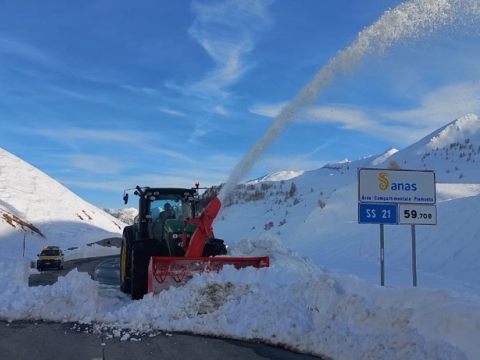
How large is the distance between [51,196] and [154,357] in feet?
266

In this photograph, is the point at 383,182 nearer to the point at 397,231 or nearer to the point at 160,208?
the point at 160,208

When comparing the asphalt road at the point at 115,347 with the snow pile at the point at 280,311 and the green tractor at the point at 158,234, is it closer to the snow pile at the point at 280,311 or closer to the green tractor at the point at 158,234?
the snow pile at the point at 280,311

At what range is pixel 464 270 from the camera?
15.1 m

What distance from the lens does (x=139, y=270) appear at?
11789 mm

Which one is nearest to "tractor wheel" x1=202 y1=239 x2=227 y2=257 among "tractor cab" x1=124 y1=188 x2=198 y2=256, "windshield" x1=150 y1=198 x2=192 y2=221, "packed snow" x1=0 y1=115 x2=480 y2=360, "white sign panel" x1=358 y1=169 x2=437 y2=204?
"tractor cab" x1=124 y1=188 x2=198 y2=256

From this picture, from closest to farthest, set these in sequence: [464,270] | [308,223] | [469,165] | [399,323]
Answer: [399,323], [464,270], [308,223], [469,165]

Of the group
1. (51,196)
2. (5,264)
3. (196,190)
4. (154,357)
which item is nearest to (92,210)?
(51,196)

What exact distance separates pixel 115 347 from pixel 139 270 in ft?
12.7

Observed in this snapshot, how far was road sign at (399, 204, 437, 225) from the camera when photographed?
12.3 m

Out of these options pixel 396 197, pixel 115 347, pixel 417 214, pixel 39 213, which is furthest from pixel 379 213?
pixel 39 213

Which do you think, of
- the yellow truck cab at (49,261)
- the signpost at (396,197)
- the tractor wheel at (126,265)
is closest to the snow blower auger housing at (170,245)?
the tractor wheel at (126,265)

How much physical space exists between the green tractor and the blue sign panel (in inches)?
134

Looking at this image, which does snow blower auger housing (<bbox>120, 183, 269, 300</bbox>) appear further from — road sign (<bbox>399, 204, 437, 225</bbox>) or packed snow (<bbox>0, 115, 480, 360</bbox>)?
road sign (<bbox>399, 204, 437, 225</bbox>)

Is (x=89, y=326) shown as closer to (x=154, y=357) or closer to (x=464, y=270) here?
(x=154, y=357)
